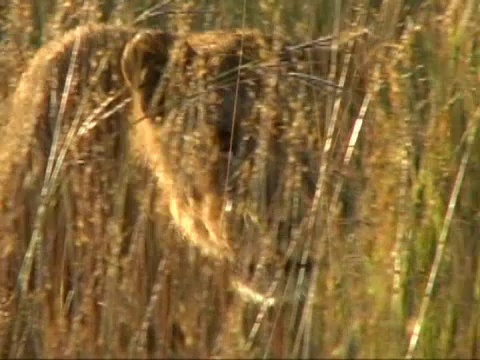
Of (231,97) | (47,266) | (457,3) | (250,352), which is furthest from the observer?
(457,3)

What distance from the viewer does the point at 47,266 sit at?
2775mm

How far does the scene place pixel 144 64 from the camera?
2.96 meters

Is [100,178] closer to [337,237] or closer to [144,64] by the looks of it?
[144,64]

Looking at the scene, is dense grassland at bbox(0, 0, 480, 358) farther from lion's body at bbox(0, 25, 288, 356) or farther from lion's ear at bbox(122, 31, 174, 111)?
lion's ear at bbox(122, 31, 174, 111)

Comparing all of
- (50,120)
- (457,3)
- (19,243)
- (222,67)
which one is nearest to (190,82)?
(222,67)

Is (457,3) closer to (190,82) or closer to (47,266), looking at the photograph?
(190,82)

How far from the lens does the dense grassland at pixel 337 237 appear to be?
7.56 feet

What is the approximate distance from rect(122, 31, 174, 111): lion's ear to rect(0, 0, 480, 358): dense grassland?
0.42 ft

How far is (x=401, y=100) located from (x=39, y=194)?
35.6 inches

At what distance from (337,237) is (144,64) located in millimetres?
700

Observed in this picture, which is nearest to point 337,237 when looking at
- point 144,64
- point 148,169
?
point 148,169

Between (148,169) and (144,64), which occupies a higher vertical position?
(144,64)

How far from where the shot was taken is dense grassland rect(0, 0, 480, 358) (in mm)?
2305

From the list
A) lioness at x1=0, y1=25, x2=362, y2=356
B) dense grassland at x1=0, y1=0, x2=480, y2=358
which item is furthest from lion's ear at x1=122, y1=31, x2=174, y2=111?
dense grassland at x1=0, y1=0, x2=480, y2=358
